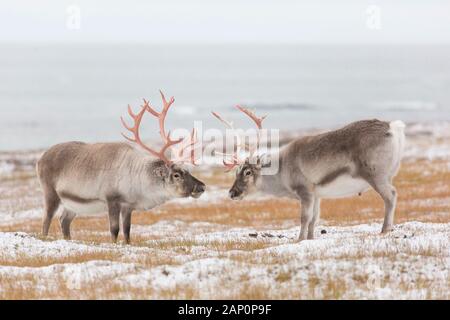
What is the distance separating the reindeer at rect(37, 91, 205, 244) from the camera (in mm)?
17234

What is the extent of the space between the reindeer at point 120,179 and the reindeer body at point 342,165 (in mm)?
2296

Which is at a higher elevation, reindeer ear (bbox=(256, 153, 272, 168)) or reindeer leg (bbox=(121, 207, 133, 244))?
reindeer ear (bbox=(256, 153, 272, 168))

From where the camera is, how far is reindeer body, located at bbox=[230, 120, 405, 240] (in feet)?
52.3

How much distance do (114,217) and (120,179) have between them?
3.02 feet

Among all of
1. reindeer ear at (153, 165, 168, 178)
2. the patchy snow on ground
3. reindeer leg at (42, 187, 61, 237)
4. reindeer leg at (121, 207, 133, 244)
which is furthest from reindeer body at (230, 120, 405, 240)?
reindeer leg at (42, 187, 61, 237)

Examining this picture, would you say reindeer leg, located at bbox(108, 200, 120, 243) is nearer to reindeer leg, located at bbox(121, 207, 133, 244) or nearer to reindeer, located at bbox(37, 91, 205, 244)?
reindeer, located at bbox(37, 91, 205, 244)

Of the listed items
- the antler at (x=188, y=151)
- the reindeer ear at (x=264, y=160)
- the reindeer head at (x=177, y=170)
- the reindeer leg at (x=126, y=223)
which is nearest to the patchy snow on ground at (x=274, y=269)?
the reindeer leg at (x=126, y=223)

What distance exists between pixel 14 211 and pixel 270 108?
117 m

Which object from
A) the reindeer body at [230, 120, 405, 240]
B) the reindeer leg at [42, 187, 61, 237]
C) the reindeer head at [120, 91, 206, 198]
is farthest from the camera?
the reindeer leg at [42, 187, 61, 237]

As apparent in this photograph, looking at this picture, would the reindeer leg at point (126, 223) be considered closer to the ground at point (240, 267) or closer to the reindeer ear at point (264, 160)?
the ground at point (240, 267)

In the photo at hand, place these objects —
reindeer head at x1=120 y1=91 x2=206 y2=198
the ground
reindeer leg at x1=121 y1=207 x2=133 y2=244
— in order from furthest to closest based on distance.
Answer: reindeer leg at x1=121 y1=207 x2=133 y2=244 < reindeer head at x1=120 y1=91 x2=206 y2=198 < the ground

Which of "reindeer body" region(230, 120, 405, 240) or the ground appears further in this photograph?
Answer: "reindeer body" region(230, 120, 405, 240)

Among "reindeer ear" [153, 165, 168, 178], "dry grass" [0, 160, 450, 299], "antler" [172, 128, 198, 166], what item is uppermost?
"antler" [172, 128, 198, 166]

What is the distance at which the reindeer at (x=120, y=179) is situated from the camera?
17.2m
